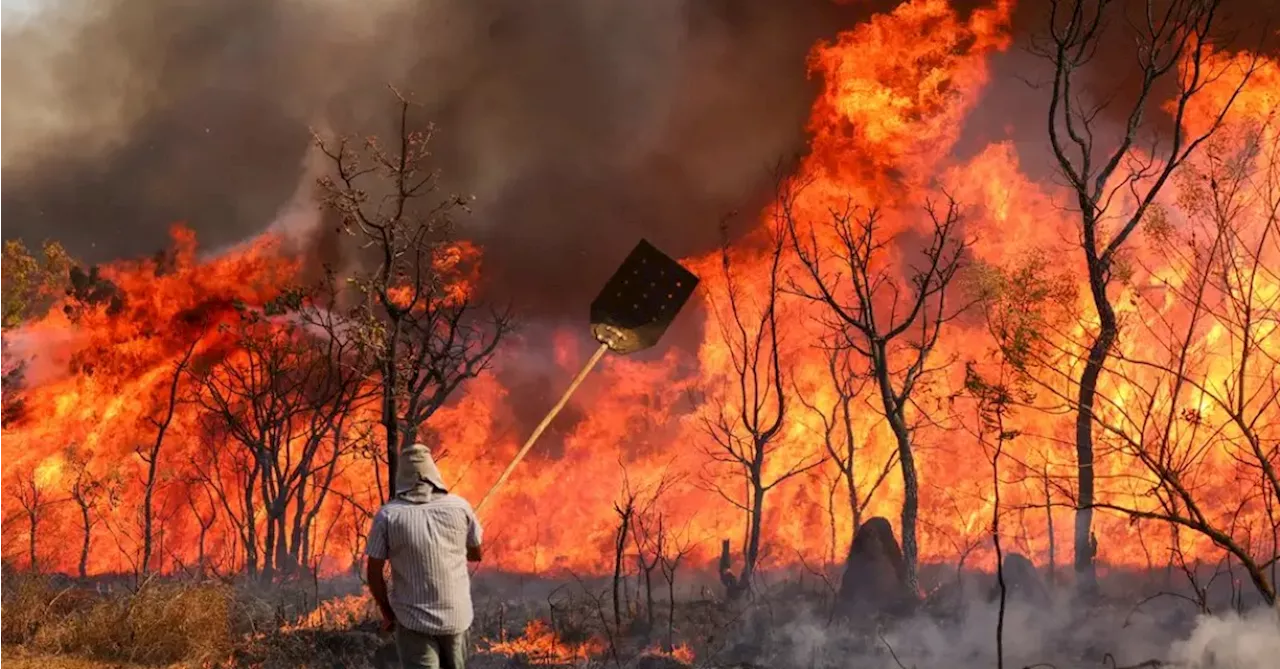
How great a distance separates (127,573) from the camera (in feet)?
70.0

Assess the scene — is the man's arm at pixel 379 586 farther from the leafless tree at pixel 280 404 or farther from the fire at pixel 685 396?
the leafless tree at pixel 280 404

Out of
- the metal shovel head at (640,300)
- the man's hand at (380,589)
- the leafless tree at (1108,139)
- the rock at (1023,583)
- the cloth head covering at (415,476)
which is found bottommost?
the rock at (1023,583)

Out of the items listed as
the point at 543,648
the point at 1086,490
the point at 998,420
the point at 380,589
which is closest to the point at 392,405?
the point at 380,589

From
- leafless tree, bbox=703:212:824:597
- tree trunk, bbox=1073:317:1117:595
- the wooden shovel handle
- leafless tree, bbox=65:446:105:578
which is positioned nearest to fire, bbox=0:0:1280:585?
leafless tree, bbox=65:446:105:578

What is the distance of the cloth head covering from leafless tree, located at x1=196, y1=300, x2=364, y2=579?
1364 cm

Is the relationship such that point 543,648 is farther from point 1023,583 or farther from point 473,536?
point 473,536

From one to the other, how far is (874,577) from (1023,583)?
7.58 ft

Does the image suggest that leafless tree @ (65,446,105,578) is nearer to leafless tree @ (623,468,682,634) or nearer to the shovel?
leafless tree @ (623,468,682,634)

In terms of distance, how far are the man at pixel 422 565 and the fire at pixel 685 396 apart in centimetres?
1211

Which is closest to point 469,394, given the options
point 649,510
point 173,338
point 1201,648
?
point 649,510

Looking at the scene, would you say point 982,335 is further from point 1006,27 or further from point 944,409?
point 1006,27

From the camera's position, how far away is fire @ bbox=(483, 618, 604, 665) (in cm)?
1227

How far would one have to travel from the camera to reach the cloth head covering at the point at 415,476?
18.4ft

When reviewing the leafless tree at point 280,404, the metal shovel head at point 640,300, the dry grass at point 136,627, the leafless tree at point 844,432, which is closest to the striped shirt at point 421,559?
the dry grass at point 136,627
